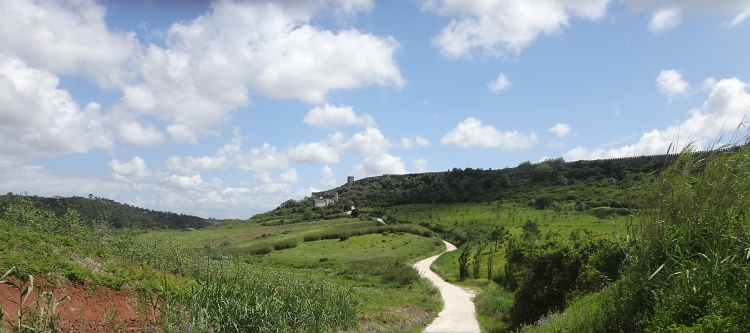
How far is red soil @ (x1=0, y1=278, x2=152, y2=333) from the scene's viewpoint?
334 inches

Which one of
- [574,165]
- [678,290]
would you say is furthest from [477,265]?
[574,165]

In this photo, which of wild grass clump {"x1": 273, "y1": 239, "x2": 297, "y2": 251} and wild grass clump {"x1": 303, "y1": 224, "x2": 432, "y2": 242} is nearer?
wild grass clump {"x1": 273, "y1": 239, "x2": 297, "y2": 251}

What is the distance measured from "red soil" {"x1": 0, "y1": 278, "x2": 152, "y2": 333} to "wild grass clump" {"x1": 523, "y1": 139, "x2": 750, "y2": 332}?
7894 mm

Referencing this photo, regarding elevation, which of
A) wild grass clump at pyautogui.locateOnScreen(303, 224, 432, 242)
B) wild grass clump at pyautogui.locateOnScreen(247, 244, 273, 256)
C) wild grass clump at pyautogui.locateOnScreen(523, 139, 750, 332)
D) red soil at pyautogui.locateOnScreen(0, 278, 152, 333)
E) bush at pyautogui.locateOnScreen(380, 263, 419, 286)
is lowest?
bush at pyautogui.locateOnScreen(380, 263, 419, 286)

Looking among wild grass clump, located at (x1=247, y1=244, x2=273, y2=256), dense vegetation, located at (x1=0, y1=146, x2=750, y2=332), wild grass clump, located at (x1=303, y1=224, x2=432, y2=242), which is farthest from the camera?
wild grass clump, located at (x1=303, y1=224, x2=432, y2=242)

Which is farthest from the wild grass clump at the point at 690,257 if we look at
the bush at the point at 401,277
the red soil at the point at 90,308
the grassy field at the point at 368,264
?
the bush at the point at 401,277

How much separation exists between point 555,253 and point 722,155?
9.80 m

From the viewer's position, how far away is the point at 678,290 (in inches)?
222

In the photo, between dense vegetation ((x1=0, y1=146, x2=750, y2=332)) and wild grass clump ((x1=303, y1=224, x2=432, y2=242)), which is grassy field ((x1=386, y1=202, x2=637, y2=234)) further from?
dense vegetation ((x1=0, y1=146, x2=750, y2=332))

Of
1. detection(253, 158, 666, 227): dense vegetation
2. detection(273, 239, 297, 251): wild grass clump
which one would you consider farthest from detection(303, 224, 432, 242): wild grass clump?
detection(253, 158, 666, 227): dense vegetation

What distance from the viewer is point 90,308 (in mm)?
10102

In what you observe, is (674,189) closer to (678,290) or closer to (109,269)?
(678,290)

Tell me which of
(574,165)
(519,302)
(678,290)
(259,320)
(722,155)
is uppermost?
(574,165)

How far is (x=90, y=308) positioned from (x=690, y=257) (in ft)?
38.7
